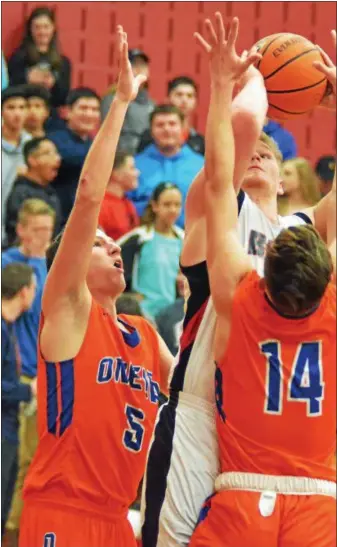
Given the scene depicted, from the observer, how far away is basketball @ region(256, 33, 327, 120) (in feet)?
13.2

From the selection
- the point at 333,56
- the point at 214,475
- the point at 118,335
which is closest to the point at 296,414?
the point at 214,475

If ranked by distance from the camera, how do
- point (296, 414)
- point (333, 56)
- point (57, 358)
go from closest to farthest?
point (296, 414)
point (57, 358)
point (333, 56)

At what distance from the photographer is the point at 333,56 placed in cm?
1102

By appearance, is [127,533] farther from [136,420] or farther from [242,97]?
[242,97]

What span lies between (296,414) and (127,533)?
3.56 ft

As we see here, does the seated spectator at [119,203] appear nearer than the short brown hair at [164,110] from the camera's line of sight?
Yes

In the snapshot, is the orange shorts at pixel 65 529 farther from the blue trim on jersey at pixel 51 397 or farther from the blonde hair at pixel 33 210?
the blonde hair at pixel 33 210

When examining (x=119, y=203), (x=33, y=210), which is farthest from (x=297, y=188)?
(x=33, y=210)

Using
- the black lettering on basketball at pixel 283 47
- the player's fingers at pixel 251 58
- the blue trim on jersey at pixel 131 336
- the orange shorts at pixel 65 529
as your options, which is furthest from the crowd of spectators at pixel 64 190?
the player's fingers at pixel 251 58

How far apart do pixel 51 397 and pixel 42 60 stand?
6030mm

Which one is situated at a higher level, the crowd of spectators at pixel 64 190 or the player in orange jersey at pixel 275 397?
the crowd of spectators at pixel 64 190

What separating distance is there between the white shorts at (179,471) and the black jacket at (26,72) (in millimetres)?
→ 6209

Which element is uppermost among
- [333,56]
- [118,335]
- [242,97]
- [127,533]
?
[333,56]

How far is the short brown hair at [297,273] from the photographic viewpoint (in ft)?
10.8
